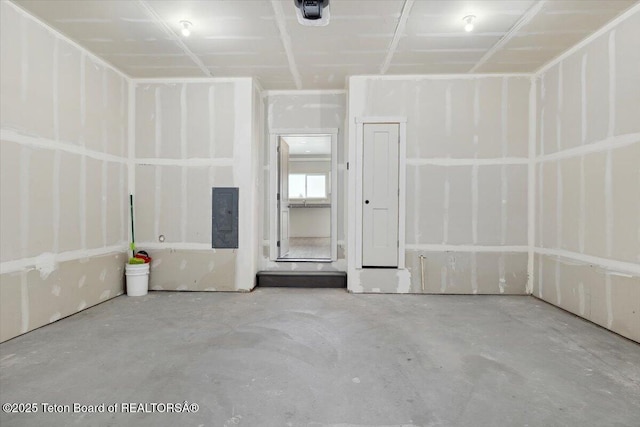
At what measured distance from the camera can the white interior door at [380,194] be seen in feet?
14.0

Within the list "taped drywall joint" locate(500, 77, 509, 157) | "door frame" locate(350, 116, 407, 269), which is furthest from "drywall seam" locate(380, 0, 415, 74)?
"taped drywall joint" locate(500, 77, 509, 157)

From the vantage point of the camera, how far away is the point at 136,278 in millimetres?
4109

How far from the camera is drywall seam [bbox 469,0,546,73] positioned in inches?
108

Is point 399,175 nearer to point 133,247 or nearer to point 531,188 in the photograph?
point 531,188

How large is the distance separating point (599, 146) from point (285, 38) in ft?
10.7

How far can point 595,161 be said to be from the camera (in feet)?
10.4

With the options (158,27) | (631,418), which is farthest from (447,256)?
(158,27)

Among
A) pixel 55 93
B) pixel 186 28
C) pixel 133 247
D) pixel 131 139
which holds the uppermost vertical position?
pixel 186 28

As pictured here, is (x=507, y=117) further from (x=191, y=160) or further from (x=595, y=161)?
(x=191, y=160)

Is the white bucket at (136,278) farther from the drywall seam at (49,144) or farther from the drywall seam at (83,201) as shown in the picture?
the drywall seam at (49,144)

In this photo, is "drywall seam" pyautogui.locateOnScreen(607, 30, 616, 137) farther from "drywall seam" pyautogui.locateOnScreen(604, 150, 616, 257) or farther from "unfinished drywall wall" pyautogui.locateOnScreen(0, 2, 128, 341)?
"unfinished drywall wall" pyautogui.locateOnScreen(0, 2, 128, 341)

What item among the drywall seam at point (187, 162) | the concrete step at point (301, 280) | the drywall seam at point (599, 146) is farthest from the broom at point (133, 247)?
the drywall seam at point (599, 146)

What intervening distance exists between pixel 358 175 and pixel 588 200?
245cm

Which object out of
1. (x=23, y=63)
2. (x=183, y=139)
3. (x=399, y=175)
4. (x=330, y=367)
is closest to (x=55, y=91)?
(x=23, y=63)
